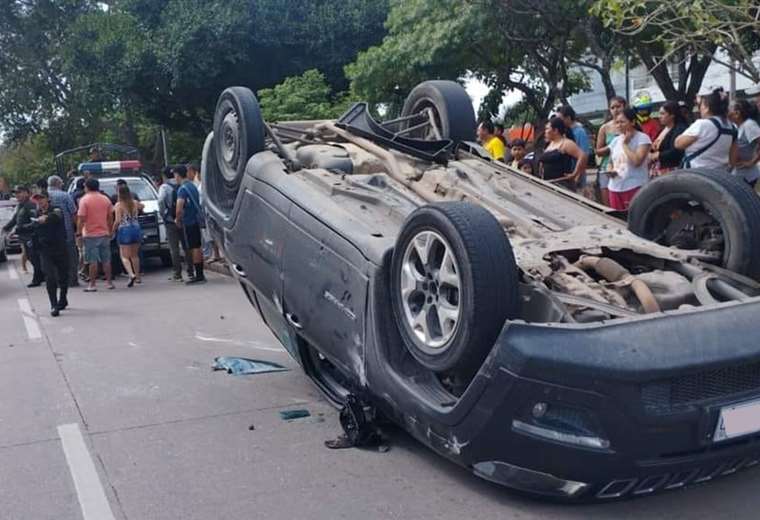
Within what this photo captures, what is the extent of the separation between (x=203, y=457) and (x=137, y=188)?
1179 centimetres

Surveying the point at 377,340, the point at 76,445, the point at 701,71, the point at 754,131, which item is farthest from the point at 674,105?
the point at 701,71

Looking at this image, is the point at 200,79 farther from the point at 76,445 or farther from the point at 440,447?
the point at 440,447

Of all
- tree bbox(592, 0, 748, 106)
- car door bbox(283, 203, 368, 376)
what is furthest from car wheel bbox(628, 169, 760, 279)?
tree bbox(592, 0, 748, 106)

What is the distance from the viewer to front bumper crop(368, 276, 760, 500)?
369cm

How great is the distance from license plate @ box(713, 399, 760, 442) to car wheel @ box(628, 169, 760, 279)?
104 centimetres

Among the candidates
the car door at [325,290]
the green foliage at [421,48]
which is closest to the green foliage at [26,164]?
the green foliage at [421,48]

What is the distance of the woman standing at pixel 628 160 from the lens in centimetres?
832

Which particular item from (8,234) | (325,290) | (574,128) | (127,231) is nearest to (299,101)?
(127,231)

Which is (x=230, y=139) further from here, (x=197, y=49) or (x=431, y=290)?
(x=197, y=49)

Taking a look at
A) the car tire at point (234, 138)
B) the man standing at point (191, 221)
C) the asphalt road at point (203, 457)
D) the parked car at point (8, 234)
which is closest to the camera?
the asphalt road at point (203, 457)

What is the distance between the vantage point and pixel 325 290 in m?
5.07

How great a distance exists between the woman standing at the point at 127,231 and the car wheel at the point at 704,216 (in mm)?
9752

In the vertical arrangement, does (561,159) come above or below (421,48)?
below

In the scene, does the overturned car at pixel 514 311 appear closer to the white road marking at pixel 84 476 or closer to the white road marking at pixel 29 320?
the white road marking at pixel 84 476
